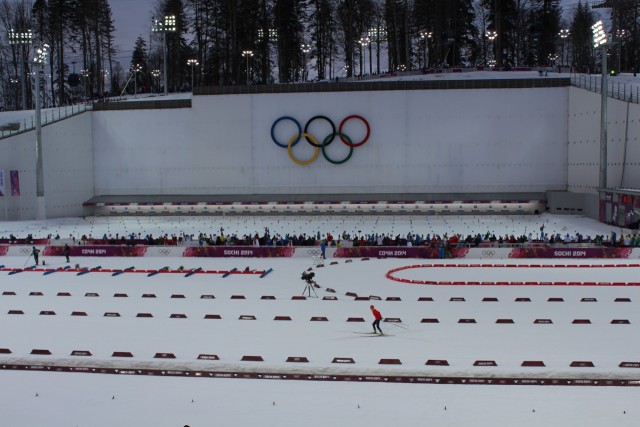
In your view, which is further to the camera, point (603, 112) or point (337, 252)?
point (603, 112)

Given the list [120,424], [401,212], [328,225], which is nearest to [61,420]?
[120,424]

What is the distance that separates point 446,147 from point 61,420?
A: 38.5 metres

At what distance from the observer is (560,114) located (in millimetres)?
45531

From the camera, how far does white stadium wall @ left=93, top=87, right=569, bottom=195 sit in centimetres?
4603

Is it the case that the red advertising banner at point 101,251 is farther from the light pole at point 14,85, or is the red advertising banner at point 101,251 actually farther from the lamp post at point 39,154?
the light pole at point 14,85

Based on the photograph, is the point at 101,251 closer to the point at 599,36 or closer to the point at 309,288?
the point at 309,288

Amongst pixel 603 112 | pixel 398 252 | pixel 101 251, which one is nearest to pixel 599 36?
pixel 603 112

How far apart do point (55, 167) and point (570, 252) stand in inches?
1386

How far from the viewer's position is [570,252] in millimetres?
29375

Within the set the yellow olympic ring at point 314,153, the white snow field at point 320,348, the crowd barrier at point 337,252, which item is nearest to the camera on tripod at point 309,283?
the white snow field at point 320,348

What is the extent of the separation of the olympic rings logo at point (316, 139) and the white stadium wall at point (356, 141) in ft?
1.05

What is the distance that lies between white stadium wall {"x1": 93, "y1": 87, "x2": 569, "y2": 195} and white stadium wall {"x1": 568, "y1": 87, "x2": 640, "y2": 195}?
53.4 inches

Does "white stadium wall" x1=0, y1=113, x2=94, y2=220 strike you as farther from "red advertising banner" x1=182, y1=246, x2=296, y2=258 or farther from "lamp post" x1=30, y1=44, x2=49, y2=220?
"red advertising banner" x1=182, y1=246, x2=296, y2=258

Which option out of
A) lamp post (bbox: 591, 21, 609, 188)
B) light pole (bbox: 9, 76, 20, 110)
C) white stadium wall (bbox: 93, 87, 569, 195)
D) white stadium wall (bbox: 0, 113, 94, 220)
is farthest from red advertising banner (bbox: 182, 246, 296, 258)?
light pole (bbox: 9, 76, 20, 110)
